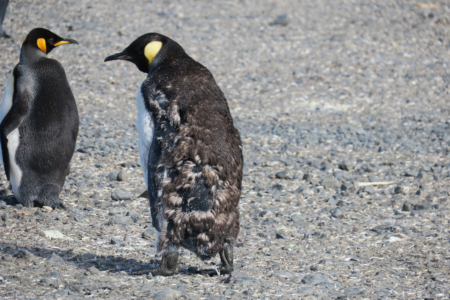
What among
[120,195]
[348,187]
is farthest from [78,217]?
[348,187]

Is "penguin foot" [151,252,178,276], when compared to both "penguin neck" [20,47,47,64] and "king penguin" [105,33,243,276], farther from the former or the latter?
"penguin neck" [20,47,47,64]

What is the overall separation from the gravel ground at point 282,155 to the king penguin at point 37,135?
18 centimetres

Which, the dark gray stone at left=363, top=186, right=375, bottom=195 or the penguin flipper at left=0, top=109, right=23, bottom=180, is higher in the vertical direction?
the penguin flipper at left=0, top=109, right=23, bottom=180

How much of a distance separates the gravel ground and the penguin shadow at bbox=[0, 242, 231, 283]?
0.02 metres

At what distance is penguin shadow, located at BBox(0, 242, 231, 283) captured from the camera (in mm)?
3334

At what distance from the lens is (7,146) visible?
4473mm

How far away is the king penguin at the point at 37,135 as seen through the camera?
4445mm

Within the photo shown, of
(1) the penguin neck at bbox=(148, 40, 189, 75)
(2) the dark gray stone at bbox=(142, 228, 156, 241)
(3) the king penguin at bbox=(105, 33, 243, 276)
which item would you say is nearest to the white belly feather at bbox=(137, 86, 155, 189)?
(3) the king penguin at bbox=(105, 33, 243, 276)

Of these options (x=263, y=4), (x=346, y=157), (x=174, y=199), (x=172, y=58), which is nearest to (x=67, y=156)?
(x=172, y=58)

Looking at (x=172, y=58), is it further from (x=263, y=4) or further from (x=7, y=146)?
(x=263, y=4)

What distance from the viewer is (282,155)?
6.12 m

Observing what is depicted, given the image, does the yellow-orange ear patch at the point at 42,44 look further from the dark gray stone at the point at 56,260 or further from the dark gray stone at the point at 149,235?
the dark gray stone at the point at 56,260

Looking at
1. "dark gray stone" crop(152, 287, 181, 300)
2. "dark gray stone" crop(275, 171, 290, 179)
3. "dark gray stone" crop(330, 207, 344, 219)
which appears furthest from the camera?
"dark gray stone" crop(275, 171, 290, 179)

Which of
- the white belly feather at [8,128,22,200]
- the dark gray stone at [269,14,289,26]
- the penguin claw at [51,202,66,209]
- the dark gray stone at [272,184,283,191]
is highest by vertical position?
the dark gray stone at [269,14,289,26]
